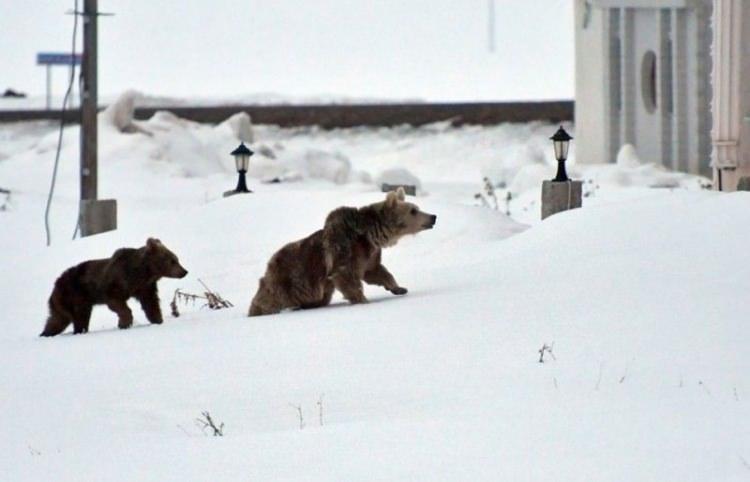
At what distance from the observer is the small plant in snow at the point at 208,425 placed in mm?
6633

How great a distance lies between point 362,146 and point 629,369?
38221mm

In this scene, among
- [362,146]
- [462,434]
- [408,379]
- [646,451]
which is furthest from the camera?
[362,146]

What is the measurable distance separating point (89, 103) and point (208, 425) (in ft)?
46.3

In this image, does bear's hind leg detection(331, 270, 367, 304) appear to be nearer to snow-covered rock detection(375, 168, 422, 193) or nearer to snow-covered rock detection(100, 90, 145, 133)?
snow-covered rock detection(375, 168, 422, 193)

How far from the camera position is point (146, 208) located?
87.2 feet

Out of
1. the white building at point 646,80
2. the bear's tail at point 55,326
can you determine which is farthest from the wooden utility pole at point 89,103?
the white building at point 646,80

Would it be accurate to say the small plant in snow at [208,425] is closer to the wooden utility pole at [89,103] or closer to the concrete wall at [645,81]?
the wooden utility pole at [89,103]

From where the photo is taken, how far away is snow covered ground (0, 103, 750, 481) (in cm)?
593

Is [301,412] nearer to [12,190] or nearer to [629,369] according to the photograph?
[629,369]

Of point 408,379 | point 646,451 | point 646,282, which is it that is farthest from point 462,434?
point 646,282

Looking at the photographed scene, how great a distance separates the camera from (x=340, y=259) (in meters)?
10.5

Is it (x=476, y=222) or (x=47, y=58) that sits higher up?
(x=47, y=58)

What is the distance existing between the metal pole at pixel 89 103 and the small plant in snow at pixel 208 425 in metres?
13.7

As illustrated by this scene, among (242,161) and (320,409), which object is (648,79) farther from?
(320,409)
